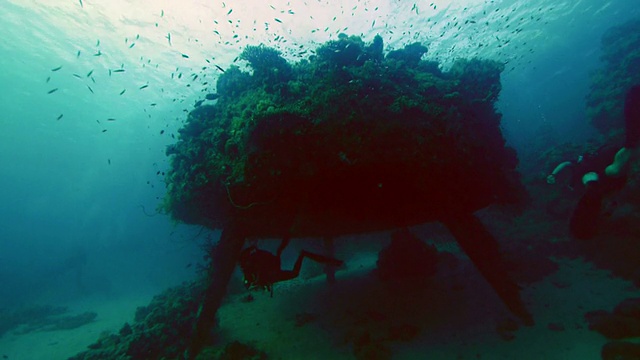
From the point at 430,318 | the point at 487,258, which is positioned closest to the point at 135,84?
the point at 430,318

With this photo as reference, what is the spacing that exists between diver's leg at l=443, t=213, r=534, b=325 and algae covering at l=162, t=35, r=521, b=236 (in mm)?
379

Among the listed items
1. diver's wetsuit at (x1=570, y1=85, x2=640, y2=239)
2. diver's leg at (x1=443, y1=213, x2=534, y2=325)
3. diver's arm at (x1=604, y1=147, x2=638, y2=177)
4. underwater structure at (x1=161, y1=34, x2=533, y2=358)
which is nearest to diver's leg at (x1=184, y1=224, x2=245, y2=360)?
underwater structure at (x1=161, y1=34, x2=533, y2=358)

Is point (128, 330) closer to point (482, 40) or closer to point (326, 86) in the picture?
point (326, 86)

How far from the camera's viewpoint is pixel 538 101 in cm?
7456

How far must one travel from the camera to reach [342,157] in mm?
5707

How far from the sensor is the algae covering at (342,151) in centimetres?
580

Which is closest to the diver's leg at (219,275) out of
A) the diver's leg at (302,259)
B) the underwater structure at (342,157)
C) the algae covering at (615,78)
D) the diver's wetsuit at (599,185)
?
the underwater structure at (342,157)

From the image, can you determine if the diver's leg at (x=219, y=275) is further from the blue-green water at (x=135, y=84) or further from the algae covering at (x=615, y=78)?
the algae covering at (x=615, y=78)

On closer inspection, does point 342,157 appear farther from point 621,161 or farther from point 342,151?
point 621,161

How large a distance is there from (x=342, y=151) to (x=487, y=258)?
14.2ft

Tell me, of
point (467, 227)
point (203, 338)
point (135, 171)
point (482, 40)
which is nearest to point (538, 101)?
point (482, 40)

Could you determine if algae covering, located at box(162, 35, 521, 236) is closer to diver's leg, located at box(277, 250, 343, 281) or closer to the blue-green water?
diver's leg, located at box(277, 250, 343, 281)

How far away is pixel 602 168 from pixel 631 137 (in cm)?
66

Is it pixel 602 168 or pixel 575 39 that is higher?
pixel 575 39
